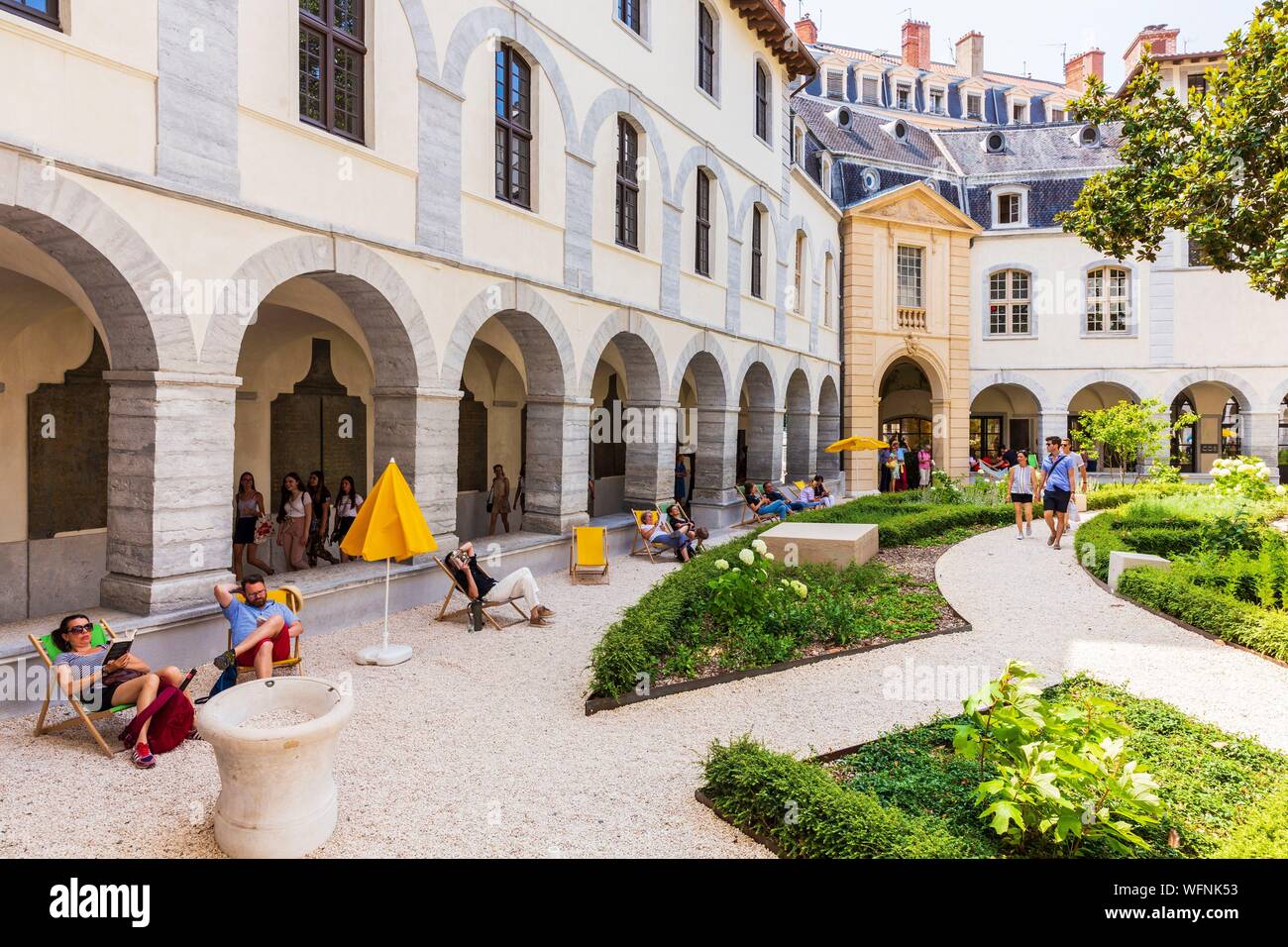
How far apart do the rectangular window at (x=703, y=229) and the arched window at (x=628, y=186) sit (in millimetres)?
2894

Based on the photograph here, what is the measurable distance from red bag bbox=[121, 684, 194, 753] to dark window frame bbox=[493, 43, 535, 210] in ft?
29.1

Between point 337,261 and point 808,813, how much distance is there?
8.19 meters

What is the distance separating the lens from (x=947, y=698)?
7.36m

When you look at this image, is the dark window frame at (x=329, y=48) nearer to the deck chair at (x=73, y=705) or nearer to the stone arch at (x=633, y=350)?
the stone arch at (x=633, y=350)

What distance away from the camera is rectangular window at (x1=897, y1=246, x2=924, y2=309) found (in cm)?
2989

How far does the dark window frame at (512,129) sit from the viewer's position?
41.8ft

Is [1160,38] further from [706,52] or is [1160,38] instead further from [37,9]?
[37,9]

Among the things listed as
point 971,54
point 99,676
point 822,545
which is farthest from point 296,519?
point 971,54

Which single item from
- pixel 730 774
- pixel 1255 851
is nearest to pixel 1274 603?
pixel 1255 851

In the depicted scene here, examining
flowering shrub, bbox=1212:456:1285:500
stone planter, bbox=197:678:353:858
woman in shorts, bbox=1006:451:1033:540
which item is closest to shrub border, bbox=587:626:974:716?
stone planter, bbox=197:678:353:858

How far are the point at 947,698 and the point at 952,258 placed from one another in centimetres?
2614

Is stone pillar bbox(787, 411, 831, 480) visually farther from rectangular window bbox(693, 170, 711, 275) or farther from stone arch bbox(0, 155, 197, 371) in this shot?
stone arch bbox(0, 155, 197, 371)

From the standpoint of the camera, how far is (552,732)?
6727 millimetres
